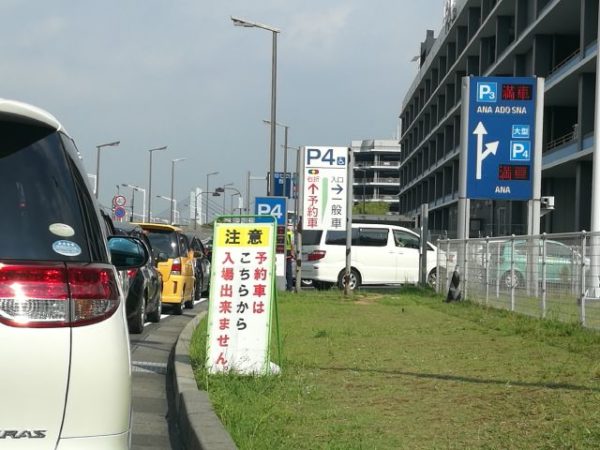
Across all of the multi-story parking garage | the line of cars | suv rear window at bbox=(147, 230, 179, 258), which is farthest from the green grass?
the multi-story parking garage

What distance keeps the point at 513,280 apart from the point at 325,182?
7.84 m

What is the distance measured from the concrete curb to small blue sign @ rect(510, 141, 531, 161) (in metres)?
13.6

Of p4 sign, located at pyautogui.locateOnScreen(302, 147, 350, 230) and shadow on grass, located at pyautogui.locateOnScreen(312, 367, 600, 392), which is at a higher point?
p4 sign, located at pyautogui.locateOnScreen(302, 147, 350, 230)

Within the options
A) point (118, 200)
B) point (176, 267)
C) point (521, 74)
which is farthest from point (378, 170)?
point (176, 267)

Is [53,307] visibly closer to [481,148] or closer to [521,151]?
[481,148]

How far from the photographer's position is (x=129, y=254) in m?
4.46

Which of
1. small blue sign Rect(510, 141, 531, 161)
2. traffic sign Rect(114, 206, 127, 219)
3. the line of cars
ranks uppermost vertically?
small blue sign Rect(510, 141, 531, 161)

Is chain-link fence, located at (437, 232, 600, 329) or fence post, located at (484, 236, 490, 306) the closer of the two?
chain-link fence, located at (437, 232, 600, 329)

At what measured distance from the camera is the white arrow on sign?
66.6 feet

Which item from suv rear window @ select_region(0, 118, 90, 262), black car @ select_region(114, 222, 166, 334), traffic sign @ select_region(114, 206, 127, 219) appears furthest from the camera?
traffic sign @ select_region(114, 206, 127, 219)

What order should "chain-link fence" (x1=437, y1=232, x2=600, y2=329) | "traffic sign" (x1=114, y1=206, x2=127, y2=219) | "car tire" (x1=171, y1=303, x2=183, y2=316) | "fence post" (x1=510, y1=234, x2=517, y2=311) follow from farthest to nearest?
"traffic sign" (x1=114, y1=206, x2=127, y2=219)
"car tire" (x1=171, y1=303, x2=183, y2=316)
"fence post" (x1=510, y1=234, x2=517, y2=311)
"chain-link fence" (x1=437, y1=232, x2=600, y2=329)

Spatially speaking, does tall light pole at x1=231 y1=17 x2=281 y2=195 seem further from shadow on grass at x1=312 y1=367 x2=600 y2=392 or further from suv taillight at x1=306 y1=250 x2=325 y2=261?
shadow on grass at x1=312 y1=367 x2=600 y2=392

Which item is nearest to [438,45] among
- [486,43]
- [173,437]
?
[486,43]

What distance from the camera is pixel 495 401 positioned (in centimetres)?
676
